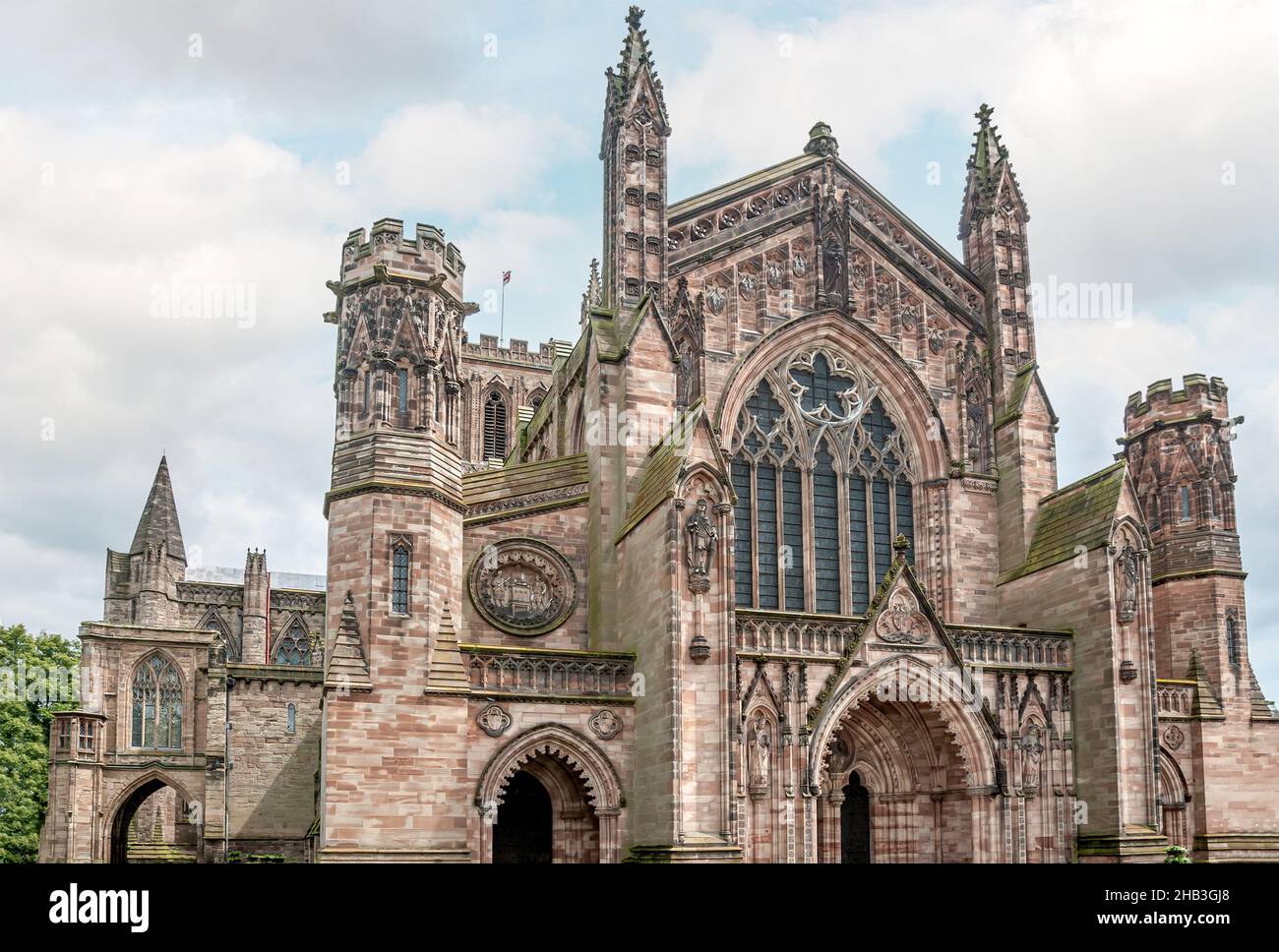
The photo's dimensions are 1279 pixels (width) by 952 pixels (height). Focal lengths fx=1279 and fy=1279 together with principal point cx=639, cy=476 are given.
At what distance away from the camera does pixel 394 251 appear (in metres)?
25.3

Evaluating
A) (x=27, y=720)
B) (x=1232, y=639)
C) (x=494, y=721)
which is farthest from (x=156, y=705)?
(x=1232, y=639)

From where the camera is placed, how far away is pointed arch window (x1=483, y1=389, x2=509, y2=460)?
203ft

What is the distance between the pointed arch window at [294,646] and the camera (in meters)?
58.8

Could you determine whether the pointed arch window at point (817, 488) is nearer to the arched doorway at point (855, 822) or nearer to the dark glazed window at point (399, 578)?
the arched doorway at point (855, 822)

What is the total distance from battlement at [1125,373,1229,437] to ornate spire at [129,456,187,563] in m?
42.3

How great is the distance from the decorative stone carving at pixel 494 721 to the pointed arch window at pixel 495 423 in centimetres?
3906

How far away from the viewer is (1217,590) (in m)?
31.3

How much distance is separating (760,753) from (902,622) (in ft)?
13.2

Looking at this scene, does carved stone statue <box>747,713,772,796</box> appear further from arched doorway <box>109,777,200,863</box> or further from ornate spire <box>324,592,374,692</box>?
arched doorway <box>109,777,200,863</box>

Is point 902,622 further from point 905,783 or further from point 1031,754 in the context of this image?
point 1031,754

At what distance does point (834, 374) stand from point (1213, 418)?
10.2 meters
